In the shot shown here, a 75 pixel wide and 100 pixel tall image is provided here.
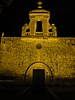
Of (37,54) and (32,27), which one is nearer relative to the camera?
(37,54)

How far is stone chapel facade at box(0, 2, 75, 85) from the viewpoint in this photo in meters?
24.2

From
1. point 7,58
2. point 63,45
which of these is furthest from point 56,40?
point 7,58

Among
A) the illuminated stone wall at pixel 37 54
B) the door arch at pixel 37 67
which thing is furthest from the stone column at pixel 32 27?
the door arch at pixel 37 67

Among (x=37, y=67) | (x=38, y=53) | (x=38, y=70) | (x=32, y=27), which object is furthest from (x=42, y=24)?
(x=38, y=70)

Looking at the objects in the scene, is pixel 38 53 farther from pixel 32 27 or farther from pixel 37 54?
pixel 32 27

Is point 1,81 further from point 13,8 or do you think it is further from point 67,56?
point 13,8

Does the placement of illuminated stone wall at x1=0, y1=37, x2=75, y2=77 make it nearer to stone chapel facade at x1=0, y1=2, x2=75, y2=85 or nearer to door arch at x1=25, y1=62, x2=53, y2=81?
stone chapel facade at x1=0, y1=2, x2=75, y2=85

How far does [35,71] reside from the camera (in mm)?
24688

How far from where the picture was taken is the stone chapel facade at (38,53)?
79.3ft

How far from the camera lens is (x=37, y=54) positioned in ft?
80.0

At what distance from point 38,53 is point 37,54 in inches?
4.6

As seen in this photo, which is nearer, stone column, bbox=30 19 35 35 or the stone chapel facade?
the stone chapel facade

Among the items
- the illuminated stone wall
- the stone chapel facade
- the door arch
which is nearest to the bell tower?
the stone chapel facade

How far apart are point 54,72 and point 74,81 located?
1780 mm
